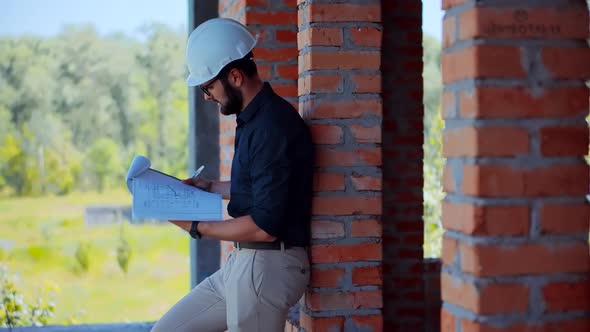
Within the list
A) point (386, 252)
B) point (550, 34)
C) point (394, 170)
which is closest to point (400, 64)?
point (394, 170)

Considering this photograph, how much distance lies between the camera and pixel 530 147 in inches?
76.6

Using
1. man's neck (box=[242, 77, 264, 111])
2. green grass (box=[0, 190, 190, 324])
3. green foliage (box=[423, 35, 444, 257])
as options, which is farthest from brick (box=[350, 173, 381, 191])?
green grass (box=[0, 190, 190, 324])

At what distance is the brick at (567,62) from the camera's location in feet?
6.44

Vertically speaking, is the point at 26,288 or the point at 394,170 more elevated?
the point at 394,170

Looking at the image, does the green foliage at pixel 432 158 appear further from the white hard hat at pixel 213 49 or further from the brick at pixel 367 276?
the white hard hat at pixel 213 49

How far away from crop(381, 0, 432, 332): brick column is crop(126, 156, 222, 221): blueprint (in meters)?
2.46

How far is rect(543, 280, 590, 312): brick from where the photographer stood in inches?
77.1

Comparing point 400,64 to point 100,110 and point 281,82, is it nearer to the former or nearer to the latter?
point 281,82

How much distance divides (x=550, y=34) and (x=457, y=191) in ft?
1.30

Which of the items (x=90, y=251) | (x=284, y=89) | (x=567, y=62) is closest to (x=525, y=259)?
(x=567, y=62)

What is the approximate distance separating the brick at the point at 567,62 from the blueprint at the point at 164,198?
4.65 ft

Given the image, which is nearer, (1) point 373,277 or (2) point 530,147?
(2) point 530,147

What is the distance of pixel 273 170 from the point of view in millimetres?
2807

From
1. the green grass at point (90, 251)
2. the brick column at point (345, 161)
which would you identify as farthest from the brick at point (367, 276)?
the green grass at point (90, 251)
